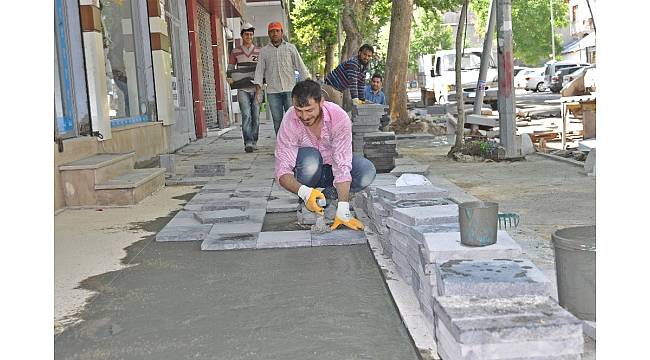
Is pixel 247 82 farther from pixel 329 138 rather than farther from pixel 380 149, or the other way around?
pixel 329 138

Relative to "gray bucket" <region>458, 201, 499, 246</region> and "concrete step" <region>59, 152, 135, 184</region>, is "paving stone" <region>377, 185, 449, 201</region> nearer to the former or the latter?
"gray bucket" <region>458, 201, 499, 246</region>

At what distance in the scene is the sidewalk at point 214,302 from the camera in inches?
113

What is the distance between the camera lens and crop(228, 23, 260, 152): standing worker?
10391mm

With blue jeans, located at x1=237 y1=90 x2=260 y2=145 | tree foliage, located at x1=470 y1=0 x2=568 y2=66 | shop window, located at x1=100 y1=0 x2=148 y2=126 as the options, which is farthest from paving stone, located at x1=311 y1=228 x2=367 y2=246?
tree foliage, located at x1=470 y1=0 x2=568 y2=66

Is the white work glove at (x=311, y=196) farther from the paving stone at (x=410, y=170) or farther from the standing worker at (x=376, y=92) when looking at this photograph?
the standing worker at (x=376, y=92)

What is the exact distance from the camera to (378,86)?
1230cm

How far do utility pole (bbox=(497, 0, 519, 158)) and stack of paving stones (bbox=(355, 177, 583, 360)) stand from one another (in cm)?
573

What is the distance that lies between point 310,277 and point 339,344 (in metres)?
1.02

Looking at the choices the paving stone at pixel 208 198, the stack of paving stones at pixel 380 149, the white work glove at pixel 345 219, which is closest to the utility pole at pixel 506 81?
the stack of paving stones at pixel 380 149

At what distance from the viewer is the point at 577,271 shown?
9.27 feet

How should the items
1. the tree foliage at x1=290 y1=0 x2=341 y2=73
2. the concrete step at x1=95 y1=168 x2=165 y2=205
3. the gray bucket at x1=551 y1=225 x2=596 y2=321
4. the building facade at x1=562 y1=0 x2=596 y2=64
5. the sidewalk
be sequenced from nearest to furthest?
the gray bucket at x1=551 y1=225 x2=596 y2=321
the sidewalk
the concrete step at x1=95 y1=168 x2=165 y2=205
the tree foliage at x1=290 y1=0 x2=341 y2=73
the building facade at x1=562 y1=0 x2=596 y2=64

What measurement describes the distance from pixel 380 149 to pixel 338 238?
3434 mm
